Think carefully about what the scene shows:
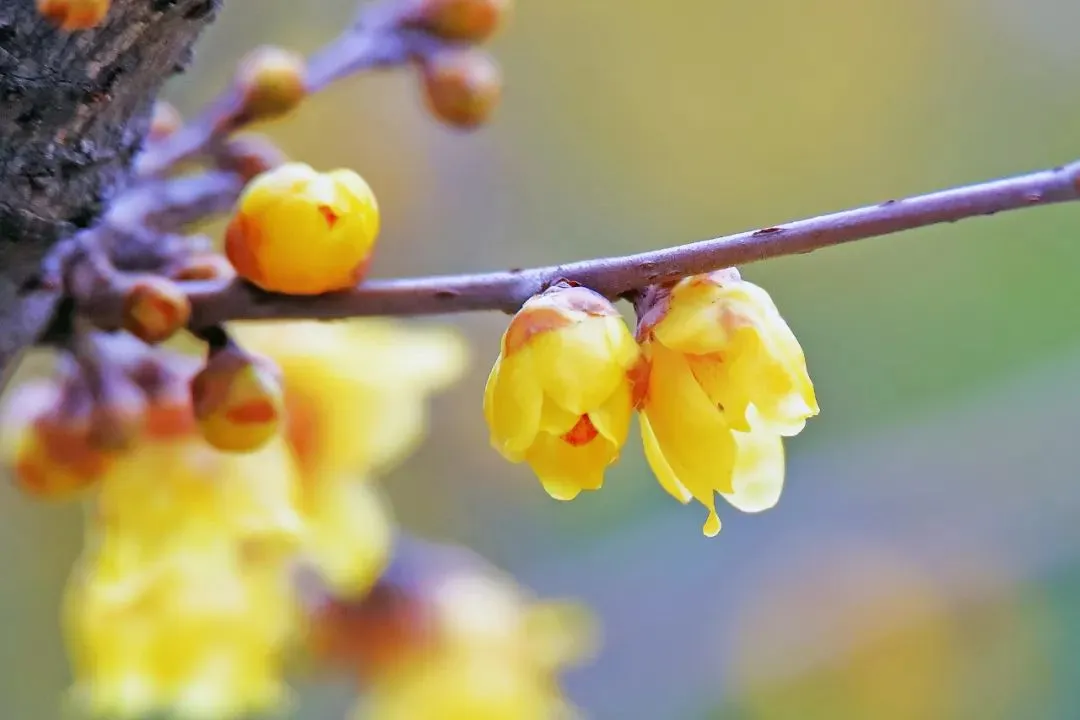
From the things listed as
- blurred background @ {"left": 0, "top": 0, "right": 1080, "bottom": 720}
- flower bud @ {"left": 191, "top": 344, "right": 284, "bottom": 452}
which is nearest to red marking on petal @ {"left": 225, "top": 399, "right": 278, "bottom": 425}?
flower bud @ {"left": 191, "top": 344, "right": 284, "bottom": 452}

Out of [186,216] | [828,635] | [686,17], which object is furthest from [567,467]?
[686,17]

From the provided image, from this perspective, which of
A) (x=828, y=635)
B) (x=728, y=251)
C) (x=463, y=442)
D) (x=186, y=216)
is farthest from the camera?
(x=463, y=442)

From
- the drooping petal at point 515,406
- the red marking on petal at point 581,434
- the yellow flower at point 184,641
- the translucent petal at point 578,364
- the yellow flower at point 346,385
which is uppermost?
the translucent petal at point 578,364

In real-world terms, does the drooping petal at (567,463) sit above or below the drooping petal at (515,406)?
below

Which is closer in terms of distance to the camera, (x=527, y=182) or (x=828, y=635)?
(x=828, y=635)

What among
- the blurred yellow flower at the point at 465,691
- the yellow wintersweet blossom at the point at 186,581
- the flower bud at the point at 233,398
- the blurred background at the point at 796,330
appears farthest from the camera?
the blurred background at the point at 796,330

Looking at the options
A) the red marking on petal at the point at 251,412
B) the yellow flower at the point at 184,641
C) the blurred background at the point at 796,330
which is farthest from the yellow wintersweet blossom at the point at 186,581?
the blurred background at the point at 796,330

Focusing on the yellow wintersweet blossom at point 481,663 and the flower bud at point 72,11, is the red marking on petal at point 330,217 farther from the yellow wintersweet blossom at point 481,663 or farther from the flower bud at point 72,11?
the yellow wintersweet blossom at point 481,663

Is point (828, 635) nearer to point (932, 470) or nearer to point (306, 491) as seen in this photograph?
point (932, 470)

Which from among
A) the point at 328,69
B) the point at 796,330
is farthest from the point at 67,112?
the point at 796,330
